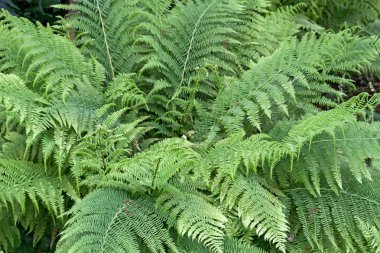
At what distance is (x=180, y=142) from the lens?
2039 mm

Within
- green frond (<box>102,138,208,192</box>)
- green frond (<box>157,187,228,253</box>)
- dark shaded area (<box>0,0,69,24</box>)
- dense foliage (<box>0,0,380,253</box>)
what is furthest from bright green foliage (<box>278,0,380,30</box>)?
green frond (<box>157,187,228,253</box>)

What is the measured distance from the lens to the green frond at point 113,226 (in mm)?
1678

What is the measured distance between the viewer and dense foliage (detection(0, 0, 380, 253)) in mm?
1858

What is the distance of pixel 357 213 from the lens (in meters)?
2.03

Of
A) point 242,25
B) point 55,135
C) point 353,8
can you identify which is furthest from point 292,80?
point 353,8

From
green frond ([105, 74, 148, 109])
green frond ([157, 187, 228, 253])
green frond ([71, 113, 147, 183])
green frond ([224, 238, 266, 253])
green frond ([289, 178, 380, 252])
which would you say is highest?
green frond ([105, 74, 148, 109])

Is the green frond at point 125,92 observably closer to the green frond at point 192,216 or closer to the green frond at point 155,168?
the green frond at point 155,168

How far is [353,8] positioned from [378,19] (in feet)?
1.00

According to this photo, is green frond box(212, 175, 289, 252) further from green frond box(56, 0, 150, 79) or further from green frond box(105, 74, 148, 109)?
green frond box(56, 0, 150, 79)

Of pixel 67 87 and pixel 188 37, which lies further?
pixel 188 37

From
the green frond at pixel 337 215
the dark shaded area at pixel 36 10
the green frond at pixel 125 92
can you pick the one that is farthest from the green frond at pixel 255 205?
the dark shaded area at pixel 36 10

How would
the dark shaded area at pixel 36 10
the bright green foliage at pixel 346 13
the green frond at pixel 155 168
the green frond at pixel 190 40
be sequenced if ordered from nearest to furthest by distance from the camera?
the green frond at pixel 155 168, the green frond at pixel 190 40, the dark shaded area at pixel 36 10, the bright green foliage at pixel 346 13

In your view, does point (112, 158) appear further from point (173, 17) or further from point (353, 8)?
point (353, 8)

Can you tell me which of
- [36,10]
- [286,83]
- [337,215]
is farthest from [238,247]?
[36,10]
